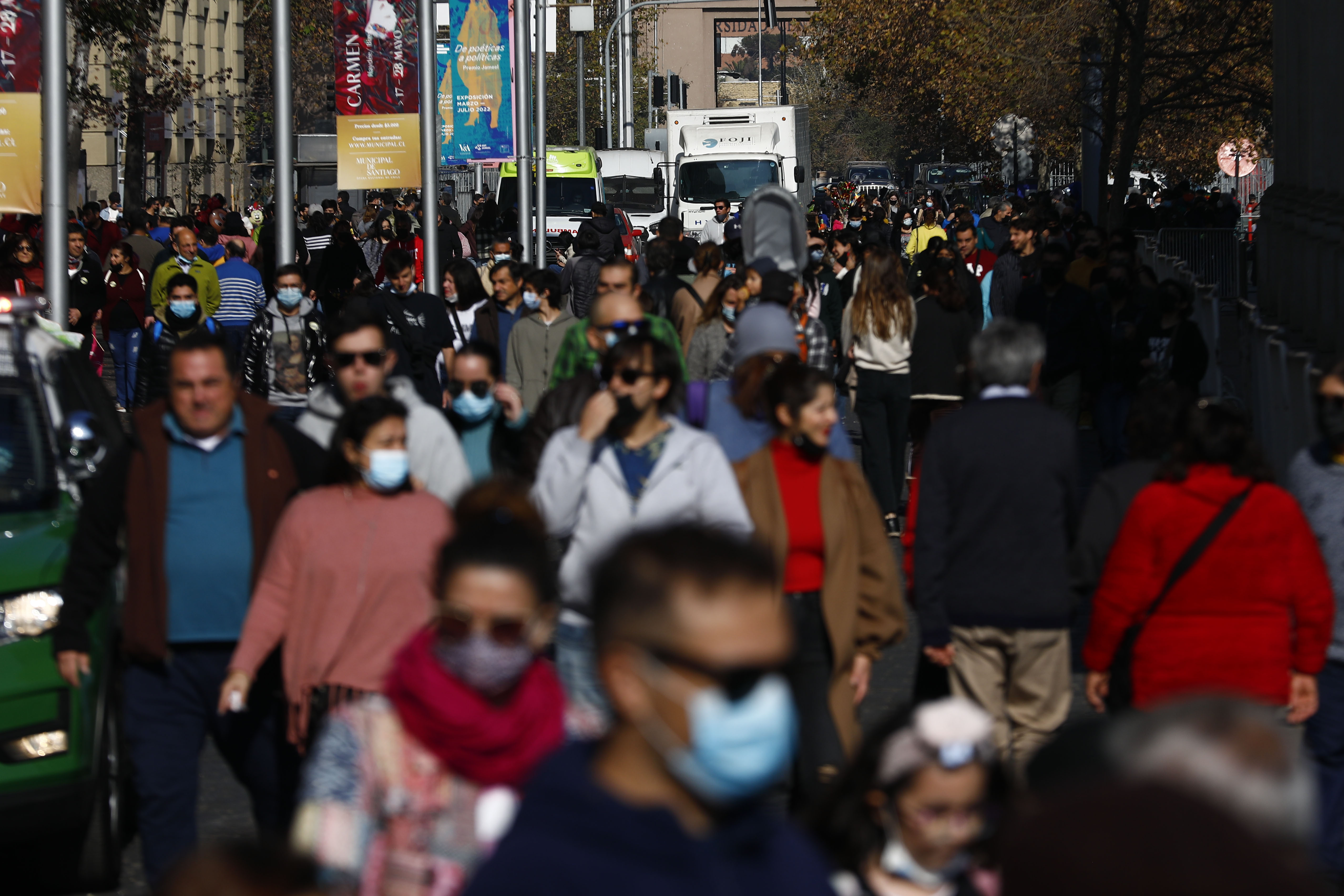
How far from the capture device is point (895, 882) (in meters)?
3.32

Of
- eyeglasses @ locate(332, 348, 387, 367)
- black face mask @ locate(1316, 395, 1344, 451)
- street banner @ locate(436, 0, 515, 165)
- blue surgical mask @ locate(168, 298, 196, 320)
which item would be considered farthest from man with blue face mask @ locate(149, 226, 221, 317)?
black face mask @ locate(1316, 395, 1344, 451)

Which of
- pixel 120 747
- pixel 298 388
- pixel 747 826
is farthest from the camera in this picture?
pixel 298 388

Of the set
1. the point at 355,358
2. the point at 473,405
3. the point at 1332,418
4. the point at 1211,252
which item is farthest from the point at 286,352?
the point at 1211,252

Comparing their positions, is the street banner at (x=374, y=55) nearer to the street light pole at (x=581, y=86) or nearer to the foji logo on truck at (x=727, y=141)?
the foji logo on truck at (x=727, y=141)

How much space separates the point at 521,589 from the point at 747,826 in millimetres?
1277

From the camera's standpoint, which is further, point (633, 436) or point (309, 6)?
point (309, 6)

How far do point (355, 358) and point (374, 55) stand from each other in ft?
33.0

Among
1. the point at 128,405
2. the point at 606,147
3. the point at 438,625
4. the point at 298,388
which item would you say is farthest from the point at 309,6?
the point at 438,625

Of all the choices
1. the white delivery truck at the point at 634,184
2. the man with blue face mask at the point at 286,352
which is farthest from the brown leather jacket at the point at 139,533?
the white delivery truck at the point at 634,184

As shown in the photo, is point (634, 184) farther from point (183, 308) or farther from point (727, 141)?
point (183, 308)

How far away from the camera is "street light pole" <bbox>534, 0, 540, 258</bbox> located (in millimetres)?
24438

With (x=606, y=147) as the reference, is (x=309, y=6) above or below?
above

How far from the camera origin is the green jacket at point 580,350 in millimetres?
8039

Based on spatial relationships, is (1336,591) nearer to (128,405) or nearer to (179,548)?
(179,548)
